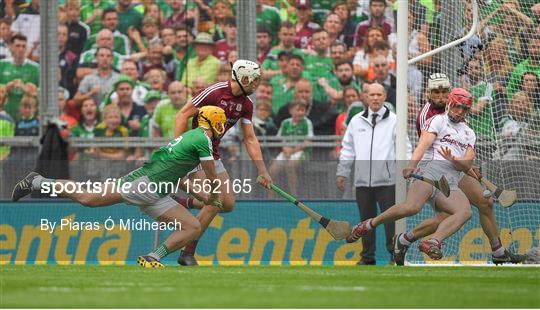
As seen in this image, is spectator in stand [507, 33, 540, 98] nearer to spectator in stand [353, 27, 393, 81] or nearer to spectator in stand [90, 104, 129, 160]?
spectator in stand [353, 27, 393, 81]

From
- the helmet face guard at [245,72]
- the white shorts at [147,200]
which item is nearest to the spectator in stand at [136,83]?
the helmet face guard at [245,72]

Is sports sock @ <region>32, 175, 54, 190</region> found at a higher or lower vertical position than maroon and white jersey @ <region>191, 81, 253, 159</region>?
lower

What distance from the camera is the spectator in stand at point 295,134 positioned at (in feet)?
50.5

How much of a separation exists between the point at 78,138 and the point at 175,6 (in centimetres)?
238

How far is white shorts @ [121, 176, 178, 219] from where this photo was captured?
510 inches

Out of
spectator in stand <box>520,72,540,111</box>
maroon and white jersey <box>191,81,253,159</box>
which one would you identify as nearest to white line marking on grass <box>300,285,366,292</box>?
maroon and white jersey <box>191,81,253,159</box>

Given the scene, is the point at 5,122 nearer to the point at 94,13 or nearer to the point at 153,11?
the point at 94,13

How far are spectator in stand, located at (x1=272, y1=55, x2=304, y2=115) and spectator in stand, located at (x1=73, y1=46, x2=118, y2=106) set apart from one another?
2.16m

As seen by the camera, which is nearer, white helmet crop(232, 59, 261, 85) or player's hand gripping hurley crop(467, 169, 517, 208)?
white helmet crop(232, 59, 261, 85)

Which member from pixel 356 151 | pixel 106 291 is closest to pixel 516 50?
pixel 356 151

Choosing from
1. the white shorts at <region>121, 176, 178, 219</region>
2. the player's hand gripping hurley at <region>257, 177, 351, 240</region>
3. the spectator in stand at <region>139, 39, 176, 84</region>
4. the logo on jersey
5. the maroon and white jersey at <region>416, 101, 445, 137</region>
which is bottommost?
the player's hand gripping hurley at <region>257, 177, 351, 240</region>

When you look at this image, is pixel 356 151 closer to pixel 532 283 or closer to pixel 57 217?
pixel 57 217

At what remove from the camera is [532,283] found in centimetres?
1083

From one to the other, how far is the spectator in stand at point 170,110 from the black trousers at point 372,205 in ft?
9.42
